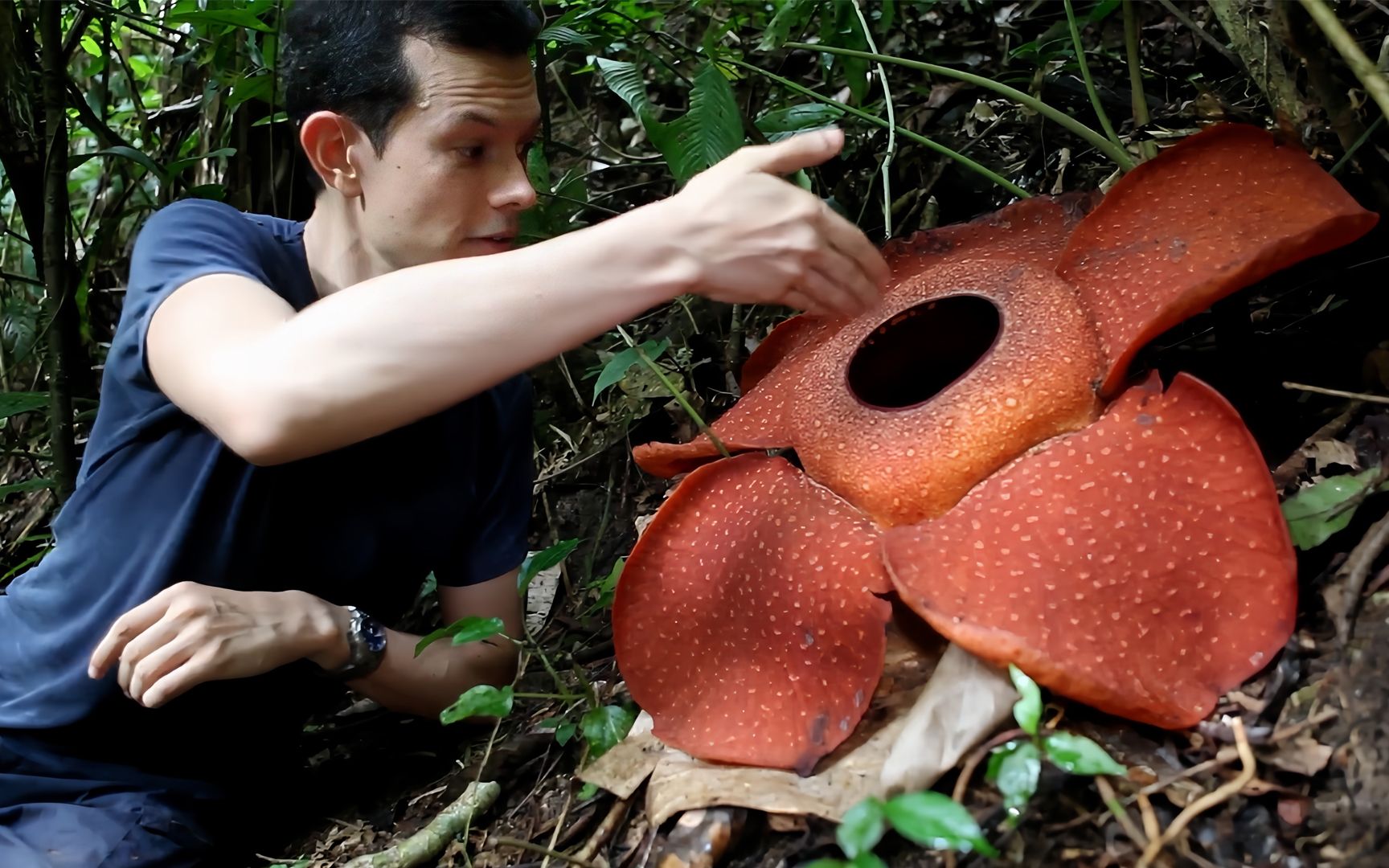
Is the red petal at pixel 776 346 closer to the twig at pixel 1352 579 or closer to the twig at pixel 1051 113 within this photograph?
the twig at pixel 1051 113

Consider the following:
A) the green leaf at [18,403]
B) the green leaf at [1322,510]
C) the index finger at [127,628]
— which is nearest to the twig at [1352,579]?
the green leaf at [1322,510]

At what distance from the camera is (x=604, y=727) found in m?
1.47

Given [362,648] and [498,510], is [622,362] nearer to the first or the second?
[498,510]

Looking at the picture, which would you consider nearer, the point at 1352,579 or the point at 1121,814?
the point at 1121,814

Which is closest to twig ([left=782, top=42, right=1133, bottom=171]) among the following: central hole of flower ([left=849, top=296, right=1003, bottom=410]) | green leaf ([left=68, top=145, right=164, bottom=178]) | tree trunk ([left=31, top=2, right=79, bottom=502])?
central hole of flower ([left=849, top=296, right=1003, bottom=410])

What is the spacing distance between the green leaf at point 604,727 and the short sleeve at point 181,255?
81 cm

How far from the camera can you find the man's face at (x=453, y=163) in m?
1.53

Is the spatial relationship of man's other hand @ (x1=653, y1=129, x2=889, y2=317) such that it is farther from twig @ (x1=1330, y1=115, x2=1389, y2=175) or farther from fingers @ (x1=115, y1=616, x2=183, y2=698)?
fingers @ (x1=115, y1=616, x2=183, y2=698)

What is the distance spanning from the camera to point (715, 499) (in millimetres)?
1439

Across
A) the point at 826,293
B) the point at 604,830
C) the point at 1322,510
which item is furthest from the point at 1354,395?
the point at 604,830

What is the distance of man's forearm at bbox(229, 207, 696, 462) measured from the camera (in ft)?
3.58

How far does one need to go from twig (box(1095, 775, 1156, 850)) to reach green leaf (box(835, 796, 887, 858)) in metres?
0.23

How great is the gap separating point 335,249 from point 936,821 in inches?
53.1

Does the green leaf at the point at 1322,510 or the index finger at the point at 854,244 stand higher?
the index finger at the point at 854,244
